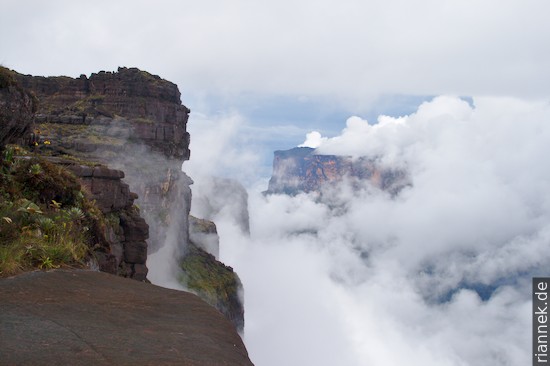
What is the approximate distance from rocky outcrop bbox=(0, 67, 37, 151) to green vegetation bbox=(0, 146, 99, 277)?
193 cm

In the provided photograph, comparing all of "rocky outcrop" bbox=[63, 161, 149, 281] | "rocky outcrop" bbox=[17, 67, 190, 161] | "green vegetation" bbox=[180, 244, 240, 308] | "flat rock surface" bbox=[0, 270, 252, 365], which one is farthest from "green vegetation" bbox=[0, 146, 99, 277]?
"green vegetation" bbox=[180, 244, 240, 308]

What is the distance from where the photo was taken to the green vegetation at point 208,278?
9050cm

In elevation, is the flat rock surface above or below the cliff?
below

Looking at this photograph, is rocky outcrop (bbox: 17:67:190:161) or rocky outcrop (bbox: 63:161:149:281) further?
rocky outcrop (bbox: 17:67:190:161)

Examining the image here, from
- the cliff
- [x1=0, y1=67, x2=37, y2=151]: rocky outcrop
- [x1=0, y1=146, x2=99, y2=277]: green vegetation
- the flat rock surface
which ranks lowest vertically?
the flat rock surface

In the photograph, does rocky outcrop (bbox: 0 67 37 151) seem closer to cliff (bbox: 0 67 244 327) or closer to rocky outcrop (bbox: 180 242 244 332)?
cliff (bbox: 0 67 244 327)

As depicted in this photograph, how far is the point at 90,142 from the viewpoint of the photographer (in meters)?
75.2

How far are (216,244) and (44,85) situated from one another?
216 feet

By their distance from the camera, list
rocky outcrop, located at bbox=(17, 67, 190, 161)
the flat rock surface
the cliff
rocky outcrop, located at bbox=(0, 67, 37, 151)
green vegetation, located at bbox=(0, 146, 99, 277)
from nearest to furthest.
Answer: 1. the flat rock surface
2. green vegetation, located at bbox=(0, 146, 99, 277)
3. rocky outcrop, located at bbox=(0, 67, 37, 151)
4. the cliff
5. rocky outcrop, located at bbox=(17, 67, 190, 161)

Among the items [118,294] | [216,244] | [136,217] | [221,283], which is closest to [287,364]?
[216,244]

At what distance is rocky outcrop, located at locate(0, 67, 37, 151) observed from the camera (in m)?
13.1

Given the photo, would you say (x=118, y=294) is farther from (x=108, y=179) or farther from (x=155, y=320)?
(x=108, y=179)

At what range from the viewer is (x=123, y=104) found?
9194 cm

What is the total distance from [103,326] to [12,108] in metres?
8.63
